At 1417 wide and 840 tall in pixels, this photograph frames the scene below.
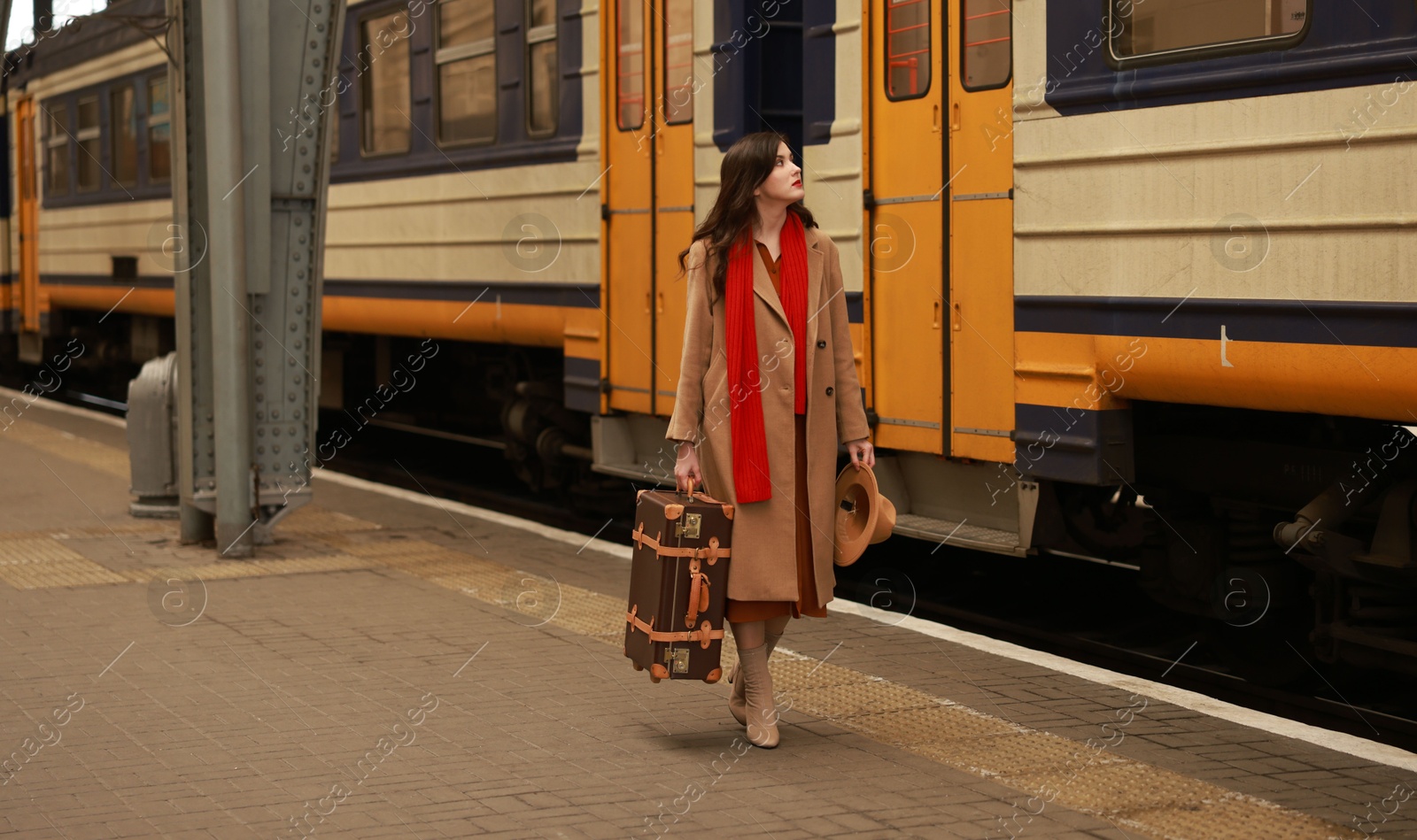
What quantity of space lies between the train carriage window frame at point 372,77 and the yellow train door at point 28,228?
10.9 meters

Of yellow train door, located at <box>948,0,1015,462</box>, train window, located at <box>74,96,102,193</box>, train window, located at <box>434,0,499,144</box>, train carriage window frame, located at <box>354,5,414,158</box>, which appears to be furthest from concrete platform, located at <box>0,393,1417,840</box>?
train window, located at <box>74,96,102,193</box>

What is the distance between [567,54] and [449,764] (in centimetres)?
621

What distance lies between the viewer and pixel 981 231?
24.1ft

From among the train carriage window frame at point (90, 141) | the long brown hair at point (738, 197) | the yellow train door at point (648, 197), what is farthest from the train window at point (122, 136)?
the long brown hair at point (738, 197)

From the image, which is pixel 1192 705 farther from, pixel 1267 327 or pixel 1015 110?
pixel 1015 110

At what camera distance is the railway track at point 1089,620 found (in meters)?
6.49

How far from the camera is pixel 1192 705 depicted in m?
5.98

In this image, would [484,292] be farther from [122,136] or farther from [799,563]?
[122,136]

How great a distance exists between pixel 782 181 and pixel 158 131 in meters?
13.2

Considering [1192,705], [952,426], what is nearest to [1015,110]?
[952,426]

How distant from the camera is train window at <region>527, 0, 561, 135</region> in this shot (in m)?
10.7

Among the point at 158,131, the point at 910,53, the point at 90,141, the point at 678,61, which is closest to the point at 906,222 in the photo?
the point at 910,53

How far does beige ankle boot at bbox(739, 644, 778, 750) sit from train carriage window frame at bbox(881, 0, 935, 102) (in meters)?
3.21

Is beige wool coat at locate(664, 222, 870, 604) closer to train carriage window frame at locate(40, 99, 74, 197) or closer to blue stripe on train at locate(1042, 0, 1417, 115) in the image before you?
blue stripe on train at locate(1042, 0, 1417, 115)
